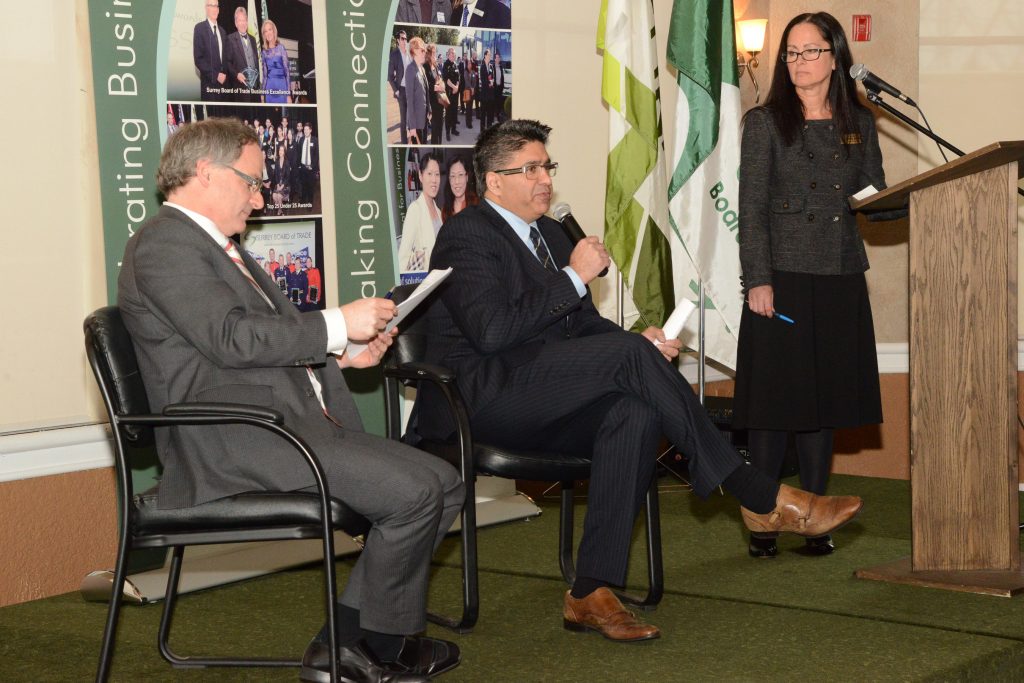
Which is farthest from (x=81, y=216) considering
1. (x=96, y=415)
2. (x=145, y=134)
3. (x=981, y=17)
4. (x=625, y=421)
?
(x=981, y=17)

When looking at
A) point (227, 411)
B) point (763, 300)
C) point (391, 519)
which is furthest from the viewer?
point (763, 300)

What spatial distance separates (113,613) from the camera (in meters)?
2.40

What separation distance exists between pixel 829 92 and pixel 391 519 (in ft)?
6.93

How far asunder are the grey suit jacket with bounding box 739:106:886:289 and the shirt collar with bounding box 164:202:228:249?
5.77 feet

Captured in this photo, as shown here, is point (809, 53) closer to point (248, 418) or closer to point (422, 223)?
point (422, 223)

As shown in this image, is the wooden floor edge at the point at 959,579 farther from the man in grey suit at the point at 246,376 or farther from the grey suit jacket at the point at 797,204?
the man in grey suit at the point at 246,376

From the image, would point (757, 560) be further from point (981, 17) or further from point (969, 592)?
point (981, 17)

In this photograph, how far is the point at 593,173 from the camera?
4.97 m

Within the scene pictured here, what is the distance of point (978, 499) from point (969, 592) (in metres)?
0.24

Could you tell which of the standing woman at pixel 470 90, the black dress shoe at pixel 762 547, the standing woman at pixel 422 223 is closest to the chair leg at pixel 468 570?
the black dress shoe at pixel 762 547

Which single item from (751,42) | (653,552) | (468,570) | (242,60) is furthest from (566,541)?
(751,42)

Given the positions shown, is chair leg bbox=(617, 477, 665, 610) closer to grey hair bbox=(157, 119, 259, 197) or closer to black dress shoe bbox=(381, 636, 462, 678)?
black dress shoe bbox=(381, 636, 462, 678)

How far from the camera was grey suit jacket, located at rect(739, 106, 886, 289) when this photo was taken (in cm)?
377

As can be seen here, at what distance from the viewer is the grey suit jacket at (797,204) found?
12.4 feet
